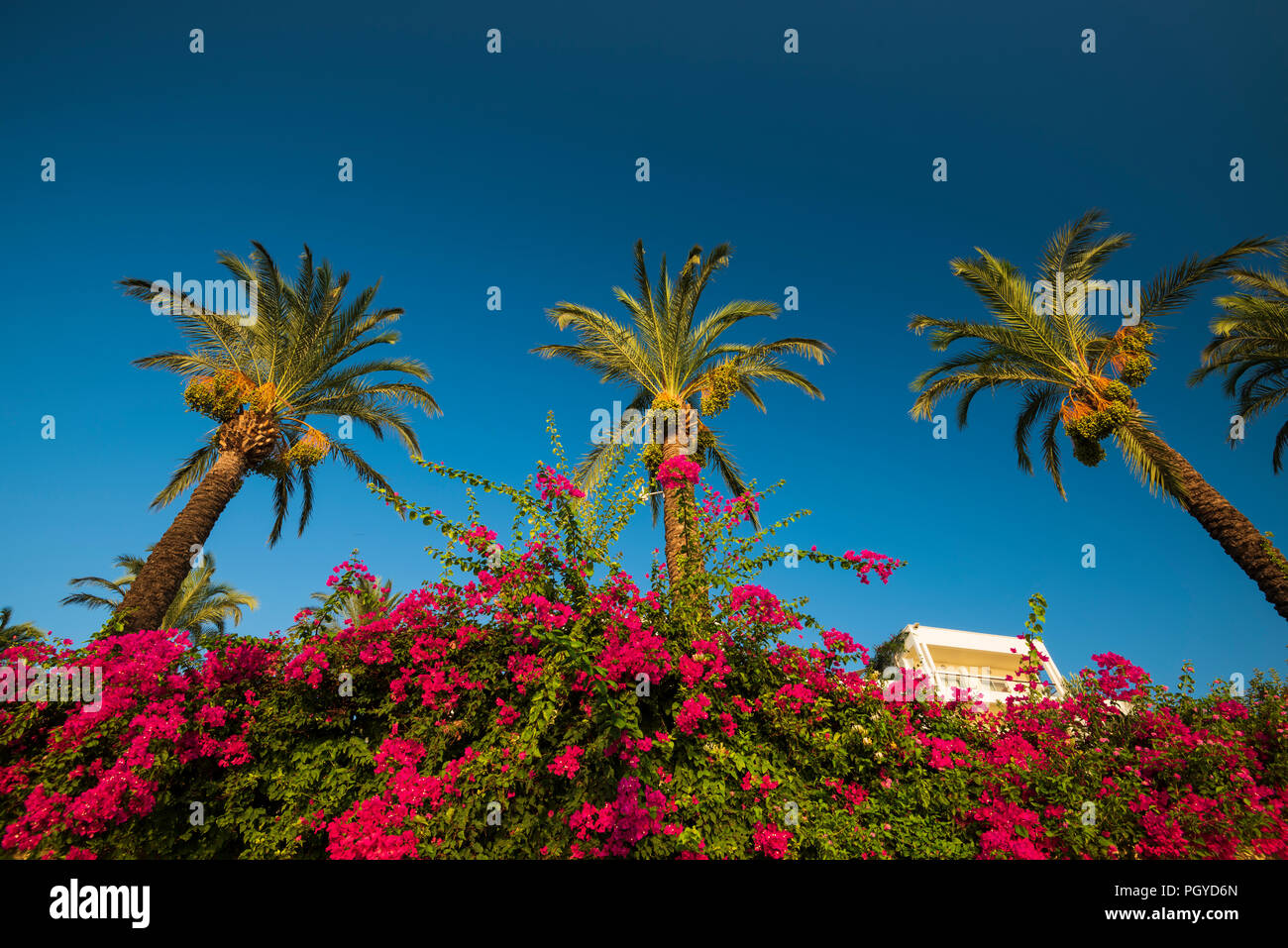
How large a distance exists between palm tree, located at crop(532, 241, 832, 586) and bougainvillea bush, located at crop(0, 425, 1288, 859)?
6.76 metres

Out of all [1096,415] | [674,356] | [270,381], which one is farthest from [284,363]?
[1096,415]

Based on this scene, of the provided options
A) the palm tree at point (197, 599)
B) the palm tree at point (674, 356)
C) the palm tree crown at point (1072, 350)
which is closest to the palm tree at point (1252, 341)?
the palm tree crown at point (1072, 350)

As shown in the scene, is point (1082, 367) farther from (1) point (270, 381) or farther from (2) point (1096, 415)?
(1) point (270, 381)

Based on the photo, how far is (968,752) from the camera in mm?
4602

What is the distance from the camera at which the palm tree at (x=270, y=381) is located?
11.0 meters

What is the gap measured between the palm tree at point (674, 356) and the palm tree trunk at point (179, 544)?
6648 mm

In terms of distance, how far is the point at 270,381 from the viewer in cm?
1196

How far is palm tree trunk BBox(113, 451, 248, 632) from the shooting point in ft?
31.0

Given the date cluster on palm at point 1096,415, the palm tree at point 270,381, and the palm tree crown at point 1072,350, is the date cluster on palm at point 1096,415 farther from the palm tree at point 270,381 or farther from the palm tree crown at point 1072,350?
the palm tree at point 270,381

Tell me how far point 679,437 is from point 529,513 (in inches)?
276

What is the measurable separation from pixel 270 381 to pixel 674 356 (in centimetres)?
861
